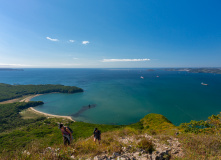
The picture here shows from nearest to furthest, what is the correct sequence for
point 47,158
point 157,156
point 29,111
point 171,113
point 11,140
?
point 47,158, point 157,156, point 11,140, point 171,113, point 29,111

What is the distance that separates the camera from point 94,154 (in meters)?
6.04

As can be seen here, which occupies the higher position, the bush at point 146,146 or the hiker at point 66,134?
the hiker at point 66,134

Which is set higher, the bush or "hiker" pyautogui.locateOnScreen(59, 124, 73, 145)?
"hiker" pyautogui.locateOnScreen(59, 124, 73, 145)

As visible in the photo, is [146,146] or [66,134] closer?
[66,134]

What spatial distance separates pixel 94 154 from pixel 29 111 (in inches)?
2413

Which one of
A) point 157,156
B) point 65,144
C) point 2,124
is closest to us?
point 157,156

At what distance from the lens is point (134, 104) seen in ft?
185

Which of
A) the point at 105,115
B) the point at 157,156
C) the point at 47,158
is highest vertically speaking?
the point at 47,158

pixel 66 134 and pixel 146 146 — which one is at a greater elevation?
pixel 66 134

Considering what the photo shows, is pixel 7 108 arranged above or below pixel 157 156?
below

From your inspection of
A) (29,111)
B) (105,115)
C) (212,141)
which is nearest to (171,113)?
Answer: (105,115)

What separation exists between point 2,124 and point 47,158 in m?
52.6

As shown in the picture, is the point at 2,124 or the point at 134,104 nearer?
the point at 2,124

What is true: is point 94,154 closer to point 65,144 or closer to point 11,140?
→ point 65,144
